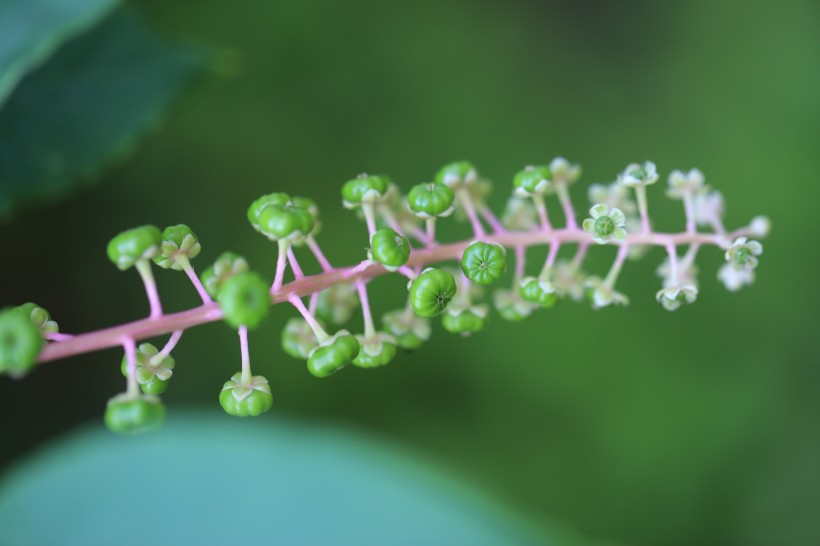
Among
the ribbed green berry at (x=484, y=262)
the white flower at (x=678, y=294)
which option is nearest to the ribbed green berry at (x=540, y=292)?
the ribbed green berry at (x=484, y=262)

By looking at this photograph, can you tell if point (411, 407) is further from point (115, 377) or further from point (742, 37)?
point (742, 37)

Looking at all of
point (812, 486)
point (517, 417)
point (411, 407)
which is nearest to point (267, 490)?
point (411, 407)

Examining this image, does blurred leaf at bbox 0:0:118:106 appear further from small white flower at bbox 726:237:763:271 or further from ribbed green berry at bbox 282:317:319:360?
small white flower at bbox 726:237:763:271

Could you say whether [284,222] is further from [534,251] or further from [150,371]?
[534,251]

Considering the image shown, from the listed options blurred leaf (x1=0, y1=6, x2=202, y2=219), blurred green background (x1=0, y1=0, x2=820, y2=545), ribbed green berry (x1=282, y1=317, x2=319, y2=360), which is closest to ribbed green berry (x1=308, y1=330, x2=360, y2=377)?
ribbed green berry (x1=282, y1=317, x2=319, y2=360)

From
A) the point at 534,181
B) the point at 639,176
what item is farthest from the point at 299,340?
the point at 639,176

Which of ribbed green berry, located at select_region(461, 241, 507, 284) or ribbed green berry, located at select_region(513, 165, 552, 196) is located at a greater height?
ribbed green berry, located at select_region(513, 165, 552, 196)
